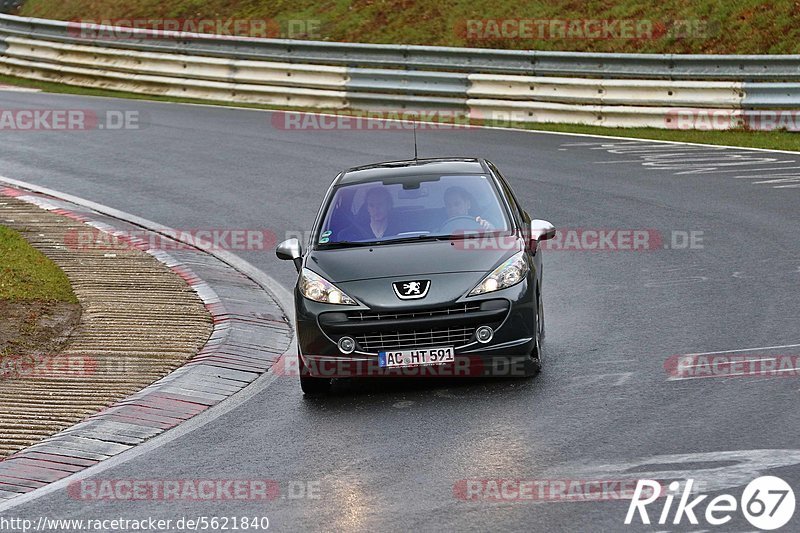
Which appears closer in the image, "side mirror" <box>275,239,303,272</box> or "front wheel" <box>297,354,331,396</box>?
"front wheel" <box>297,354,331,396</box>

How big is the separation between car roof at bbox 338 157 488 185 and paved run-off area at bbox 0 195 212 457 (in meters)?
1.91

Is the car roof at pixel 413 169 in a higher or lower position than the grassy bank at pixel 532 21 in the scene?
lower

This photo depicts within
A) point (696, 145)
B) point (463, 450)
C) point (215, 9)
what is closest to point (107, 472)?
point (463, 450)

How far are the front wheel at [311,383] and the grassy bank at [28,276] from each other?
349 centimetres

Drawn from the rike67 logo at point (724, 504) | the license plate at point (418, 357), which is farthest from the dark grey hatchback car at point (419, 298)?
the rike67 logo at point (724, 504)

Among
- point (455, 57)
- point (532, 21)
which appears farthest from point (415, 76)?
point (532, 21)

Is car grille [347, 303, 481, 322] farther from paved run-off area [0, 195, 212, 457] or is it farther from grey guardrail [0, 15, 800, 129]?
grey guardrail [0, 15, 800, 129]

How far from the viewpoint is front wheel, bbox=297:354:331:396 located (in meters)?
9.77

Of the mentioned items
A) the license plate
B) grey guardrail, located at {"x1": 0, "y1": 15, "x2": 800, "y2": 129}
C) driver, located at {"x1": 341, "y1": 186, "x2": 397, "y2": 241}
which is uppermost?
grey guardrail, located at {"x1": 0, "y1": 15, "x2": 800, "y2": 129}

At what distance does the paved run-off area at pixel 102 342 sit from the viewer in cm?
957

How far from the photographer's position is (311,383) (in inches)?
387

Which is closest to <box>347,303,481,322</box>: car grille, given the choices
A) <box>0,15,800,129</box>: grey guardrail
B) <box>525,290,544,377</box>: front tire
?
<box>525,290,544,377</box>: front tire

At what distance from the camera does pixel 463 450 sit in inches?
322

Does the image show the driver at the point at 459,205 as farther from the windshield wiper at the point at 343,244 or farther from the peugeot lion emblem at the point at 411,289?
the peugeot lion emblem at the point at 411,289
